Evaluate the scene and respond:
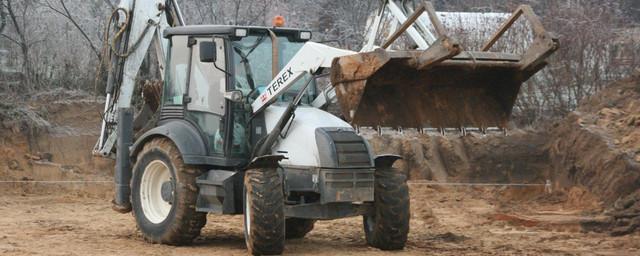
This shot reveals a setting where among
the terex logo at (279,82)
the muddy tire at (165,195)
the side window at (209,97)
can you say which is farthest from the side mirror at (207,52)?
the muddy tire at (165,195)

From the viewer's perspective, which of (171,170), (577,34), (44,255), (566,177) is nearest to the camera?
(44,255)

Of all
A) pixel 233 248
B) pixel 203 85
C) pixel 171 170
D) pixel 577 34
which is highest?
pixel 577 34

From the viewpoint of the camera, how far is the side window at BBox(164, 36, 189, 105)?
38.8 feet

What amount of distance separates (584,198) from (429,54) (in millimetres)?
6247

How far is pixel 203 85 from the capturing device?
11570 millimetres

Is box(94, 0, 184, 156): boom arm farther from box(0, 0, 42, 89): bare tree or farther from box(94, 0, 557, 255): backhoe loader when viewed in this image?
box(0, 0, 42, 89): bare tree

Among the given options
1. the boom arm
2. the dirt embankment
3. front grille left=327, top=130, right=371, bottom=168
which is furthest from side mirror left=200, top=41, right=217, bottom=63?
the dirt embankment

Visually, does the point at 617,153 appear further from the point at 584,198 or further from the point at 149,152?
the point at 149,152

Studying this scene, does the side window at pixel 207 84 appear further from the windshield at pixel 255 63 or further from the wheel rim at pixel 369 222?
the wheel rim at pixel 369 222

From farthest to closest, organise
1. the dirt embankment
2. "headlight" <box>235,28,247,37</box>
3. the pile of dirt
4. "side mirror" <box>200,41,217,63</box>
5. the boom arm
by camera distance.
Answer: the dirt embankment, the pile of dirt, the boom arm, "headlight" <box>235,28,247,37</box>, "side mirror" <box>200,41,217,63</box>

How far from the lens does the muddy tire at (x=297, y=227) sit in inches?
491

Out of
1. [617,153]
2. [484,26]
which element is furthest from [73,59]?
[617,153]

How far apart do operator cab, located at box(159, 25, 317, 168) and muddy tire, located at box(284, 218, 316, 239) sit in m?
1.52

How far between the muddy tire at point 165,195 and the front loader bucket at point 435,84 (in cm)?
204
